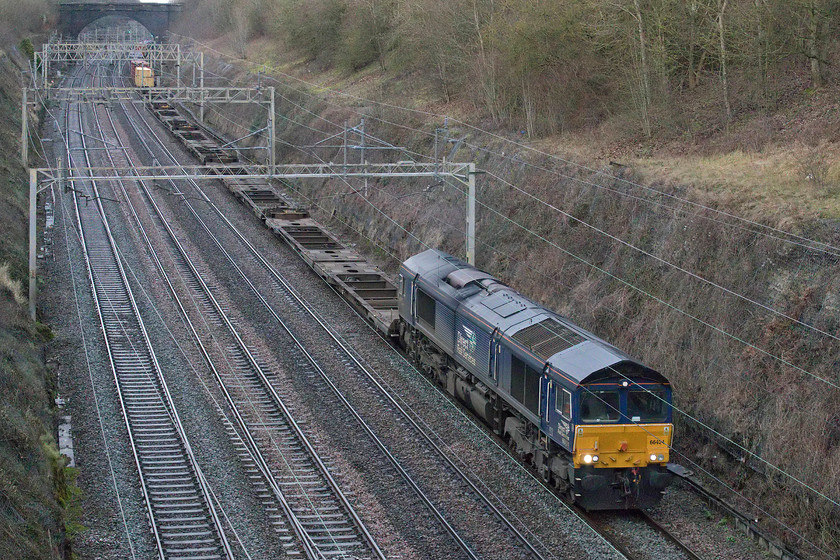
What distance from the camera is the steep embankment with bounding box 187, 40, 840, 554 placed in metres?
17.0

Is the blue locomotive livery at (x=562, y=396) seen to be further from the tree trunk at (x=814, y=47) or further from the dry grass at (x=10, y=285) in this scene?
the dry grass at (x=10, y=285)

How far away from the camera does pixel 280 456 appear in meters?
19.1

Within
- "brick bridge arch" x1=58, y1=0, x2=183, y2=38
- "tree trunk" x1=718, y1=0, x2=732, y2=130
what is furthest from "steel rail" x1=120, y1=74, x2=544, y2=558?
"brick bridge arch" x1=58, y1=0, x2=183, y2=38

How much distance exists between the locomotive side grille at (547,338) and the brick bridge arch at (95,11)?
105885 mm

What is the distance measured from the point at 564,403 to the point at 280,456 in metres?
5.91

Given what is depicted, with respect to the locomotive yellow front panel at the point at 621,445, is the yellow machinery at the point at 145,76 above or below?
above

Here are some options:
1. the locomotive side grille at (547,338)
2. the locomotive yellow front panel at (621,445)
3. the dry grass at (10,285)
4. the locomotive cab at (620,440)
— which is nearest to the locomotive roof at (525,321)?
the locomotive side grille at (547,338)

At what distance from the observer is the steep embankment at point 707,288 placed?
55.7 ft

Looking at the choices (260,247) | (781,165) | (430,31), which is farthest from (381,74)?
(781,165)

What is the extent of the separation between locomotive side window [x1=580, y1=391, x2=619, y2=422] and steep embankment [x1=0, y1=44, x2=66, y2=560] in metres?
8.66

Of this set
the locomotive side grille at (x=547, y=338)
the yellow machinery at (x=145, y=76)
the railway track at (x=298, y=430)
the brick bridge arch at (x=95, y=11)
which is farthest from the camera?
the brick bridge arch at (x=95, y=11)

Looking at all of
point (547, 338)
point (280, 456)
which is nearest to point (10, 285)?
point (280, 456)

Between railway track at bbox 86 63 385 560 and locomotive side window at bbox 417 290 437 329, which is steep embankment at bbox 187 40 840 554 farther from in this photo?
railway track at bbox 86 63 385 560

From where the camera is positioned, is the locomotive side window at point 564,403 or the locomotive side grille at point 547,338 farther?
the locomotive side grille at point 547,338
